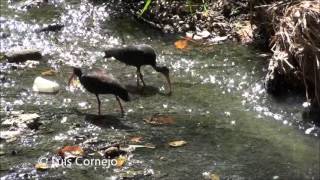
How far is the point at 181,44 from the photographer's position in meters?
7.33

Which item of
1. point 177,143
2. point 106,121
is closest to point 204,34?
point 106,121

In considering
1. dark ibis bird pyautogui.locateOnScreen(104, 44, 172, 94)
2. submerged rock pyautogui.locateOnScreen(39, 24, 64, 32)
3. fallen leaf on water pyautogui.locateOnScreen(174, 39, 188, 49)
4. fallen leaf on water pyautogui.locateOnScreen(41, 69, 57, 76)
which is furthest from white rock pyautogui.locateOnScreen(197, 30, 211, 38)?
fallen leaf on water pyautogui.locateOnScreen(41, 69, 57, 76)

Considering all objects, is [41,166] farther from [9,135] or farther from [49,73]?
[49,73]

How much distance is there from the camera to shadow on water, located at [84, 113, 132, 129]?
543cm

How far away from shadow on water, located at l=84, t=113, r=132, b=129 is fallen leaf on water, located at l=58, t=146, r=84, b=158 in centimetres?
53

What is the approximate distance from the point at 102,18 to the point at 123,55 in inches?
63.5

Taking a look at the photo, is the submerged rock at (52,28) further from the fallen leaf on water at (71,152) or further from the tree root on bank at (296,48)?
the fallen leaf on water at (71,152)

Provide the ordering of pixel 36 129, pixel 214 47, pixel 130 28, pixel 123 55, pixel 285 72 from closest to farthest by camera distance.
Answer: pixel 36 129, pixel 285 72, pixel 123 55, pixel 214 47, pixel 130 28

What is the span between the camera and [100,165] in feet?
15.4

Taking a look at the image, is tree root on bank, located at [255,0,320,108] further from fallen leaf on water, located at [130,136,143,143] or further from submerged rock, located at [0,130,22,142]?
submerged rock, located at [0,130,22,142]

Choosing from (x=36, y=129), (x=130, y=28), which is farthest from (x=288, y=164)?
(x=130, y=28)

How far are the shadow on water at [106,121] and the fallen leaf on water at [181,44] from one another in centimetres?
192

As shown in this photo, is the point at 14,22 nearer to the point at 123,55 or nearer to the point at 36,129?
the point at 123,55

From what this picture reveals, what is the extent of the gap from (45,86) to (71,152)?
4.61ft
